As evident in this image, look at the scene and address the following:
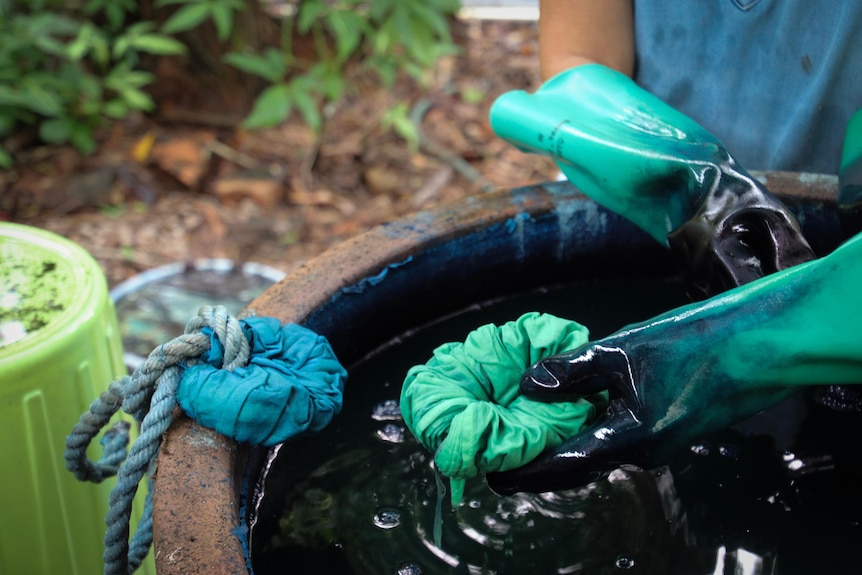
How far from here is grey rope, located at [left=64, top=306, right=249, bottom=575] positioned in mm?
842

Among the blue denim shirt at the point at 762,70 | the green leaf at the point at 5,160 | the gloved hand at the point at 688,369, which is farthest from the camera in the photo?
the green leaf at the point at 5,160

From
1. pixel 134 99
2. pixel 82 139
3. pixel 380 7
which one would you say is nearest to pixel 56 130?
pixel 82 139

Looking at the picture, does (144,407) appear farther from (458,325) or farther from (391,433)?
(458,325)

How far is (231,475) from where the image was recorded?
0.82 meters

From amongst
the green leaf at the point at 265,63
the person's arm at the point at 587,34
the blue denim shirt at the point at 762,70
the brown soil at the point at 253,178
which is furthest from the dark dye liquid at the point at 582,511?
the green leaf at the point at 265,63

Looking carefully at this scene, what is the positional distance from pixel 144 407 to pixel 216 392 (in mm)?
108

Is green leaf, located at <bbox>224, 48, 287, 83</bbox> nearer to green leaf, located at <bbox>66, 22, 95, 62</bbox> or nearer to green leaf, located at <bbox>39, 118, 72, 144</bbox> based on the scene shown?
green leaf, located at <bbox>66, 22, 95, 62</bbox>

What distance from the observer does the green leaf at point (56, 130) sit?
2668mm

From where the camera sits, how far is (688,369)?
2.63 feet

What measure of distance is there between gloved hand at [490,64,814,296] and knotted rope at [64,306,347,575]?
45 centimetres

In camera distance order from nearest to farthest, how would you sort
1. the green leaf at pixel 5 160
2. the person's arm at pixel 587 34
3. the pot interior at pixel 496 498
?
the pot interior at pixel 496 498 < the person's arm at pixel 587 34 < the green leaf at pixel 5 160

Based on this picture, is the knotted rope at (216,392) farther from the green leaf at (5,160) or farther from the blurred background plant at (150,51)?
the green leaf at (5,160)

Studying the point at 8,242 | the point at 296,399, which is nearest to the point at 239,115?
the point at 8,242

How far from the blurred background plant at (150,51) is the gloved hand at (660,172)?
4.43 ft
